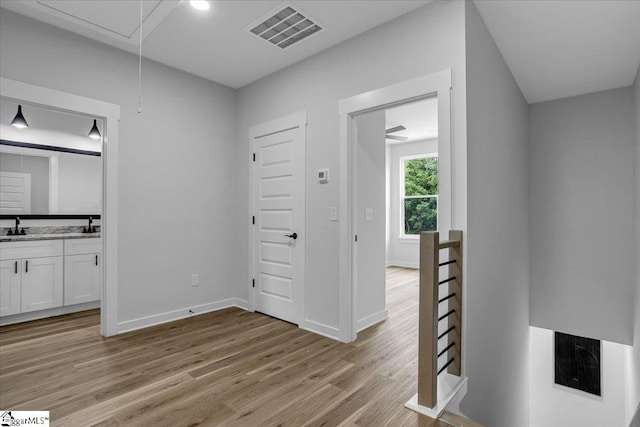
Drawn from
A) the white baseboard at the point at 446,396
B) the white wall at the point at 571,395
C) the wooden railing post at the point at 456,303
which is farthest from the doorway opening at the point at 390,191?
the white wall at the point at 571,395

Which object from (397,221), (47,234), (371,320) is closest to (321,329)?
(371,320)

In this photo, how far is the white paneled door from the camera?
3395mm

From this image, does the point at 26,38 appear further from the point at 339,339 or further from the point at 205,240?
the point at 339,339

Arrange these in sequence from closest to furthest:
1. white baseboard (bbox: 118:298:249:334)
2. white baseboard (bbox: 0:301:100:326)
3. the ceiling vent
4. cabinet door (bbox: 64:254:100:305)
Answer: the ceiling vent, white baseboard (bbox: 118:298:249:334), white baseboard (bbox: 0:301:100:326), cabinet door (bbox: 64:254:100:305)

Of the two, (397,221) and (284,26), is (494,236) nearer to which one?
(284,26)

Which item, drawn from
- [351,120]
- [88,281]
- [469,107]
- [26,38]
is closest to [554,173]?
[469,107]

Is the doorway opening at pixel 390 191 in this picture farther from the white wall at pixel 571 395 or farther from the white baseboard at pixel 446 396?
the white wall at pixel 571 395

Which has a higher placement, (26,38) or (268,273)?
(26,38)

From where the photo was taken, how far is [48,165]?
169 inches

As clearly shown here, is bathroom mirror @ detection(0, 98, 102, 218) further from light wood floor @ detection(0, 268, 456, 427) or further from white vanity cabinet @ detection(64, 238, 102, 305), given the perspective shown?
light wood floor @ detection(0, 268, 456, 427)

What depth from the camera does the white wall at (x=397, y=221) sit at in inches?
284

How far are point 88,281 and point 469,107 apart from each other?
4567 mm

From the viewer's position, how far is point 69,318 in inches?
146

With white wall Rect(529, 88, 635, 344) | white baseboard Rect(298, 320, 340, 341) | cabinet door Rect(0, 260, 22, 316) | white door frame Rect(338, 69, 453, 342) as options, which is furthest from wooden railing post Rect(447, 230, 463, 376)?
cabinet door Rect(0, 260, 22, 316)
